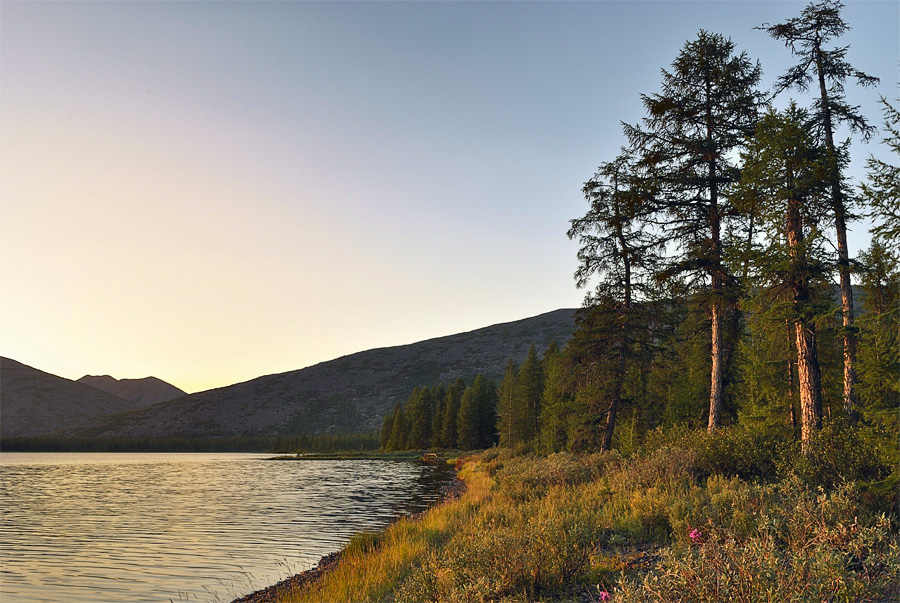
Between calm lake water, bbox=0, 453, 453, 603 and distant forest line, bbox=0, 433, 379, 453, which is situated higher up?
calm lake water, bbox=0, 453, 453, 603

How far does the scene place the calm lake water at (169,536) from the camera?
13.2 m

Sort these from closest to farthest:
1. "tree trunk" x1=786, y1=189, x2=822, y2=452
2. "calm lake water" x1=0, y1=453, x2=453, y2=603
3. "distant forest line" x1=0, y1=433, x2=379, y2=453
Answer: "calm lake water" x1=0, y1=453, x2=453, y2=603, "tree trunk" x1=786, y1=189, x2=822, y2=452, "distant forest line" x1=0, y1=433, x2=379, y2=453

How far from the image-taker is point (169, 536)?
19.6m

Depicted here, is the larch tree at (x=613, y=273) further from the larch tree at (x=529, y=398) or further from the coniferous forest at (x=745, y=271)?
the larch tree at (x=529, y=398)

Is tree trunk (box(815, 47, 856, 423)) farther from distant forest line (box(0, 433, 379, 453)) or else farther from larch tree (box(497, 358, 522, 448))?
distant forest line (box(0, 433, 379, 453))

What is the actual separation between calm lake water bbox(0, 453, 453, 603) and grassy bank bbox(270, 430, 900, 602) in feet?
11.4

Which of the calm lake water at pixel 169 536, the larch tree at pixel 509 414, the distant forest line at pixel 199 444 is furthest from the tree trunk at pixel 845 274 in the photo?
the distant forest line at pixel 199 444

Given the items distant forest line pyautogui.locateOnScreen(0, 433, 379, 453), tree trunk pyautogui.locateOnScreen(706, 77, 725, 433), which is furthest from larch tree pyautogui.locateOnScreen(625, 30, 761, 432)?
distant forest line pyautogui.locateOnScreen(0, 433, 379, 453)

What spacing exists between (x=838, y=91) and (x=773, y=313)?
480 inches

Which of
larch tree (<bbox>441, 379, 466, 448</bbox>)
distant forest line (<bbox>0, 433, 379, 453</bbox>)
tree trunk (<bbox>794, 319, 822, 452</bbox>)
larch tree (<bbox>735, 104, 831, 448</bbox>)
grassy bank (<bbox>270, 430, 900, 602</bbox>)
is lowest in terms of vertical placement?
distant forest line (<bbox>0, 433, 379, 453</bbox>)

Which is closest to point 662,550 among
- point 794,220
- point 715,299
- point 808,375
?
point 808,375

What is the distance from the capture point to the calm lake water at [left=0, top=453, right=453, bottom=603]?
13.2 meters

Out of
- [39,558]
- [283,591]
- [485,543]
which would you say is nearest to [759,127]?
[485,543]

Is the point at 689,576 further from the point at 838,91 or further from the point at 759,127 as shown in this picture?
the point at 838,91
